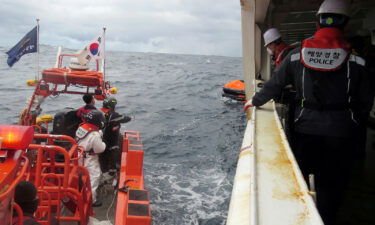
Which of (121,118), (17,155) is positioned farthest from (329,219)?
(121,118)

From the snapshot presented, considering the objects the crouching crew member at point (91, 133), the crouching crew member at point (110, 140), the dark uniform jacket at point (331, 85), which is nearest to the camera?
the dark uniform jacket at point (331, 85)

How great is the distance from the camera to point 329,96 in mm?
2334

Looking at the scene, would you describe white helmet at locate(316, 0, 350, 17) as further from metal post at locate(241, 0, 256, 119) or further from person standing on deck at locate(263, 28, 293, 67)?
metal post at locate(241, 0, 256, 119)

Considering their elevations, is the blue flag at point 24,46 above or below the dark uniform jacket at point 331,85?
above

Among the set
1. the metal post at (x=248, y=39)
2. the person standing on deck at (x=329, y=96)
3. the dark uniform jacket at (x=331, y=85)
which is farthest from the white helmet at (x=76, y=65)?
the dark uniform jacket at (x=331, y=85)

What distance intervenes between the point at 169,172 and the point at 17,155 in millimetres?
7601

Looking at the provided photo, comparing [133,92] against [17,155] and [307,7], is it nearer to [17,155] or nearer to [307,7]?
[307,7]

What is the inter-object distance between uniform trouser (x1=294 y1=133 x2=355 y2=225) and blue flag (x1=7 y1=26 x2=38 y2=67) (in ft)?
21.4

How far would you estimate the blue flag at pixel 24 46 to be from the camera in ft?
23.9

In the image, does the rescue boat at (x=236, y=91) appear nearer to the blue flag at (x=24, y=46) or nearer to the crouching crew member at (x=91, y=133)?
the blue flag at (x=24, y=46)

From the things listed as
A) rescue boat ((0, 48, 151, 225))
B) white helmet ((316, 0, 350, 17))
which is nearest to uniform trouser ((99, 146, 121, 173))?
rescue boat ((0, 48, 151, 225))

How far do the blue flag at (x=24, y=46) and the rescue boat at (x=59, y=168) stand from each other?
0.80 metres

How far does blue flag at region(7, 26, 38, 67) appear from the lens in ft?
23.9

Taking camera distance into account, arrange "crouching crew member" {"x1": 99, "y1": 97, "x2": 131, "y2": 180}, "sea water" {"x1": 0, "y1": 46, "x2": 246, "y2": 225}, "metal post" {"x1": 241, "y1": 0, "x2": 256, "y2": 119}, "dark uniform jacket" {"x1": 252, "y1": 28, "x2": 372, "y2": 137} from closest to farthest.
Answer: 1. "dark uniform jacket" {"x1": 252, "y1": 28, "x2": 372, "y2": 137}
2. "metal post" {"x1": 241, "y1": 0, "x2": 256, "y2": 119}
3. "crouching crew member" {"x1": 99, "y1": 97, "x2": 131, "y2": 180}
4. "sea water" {"x1": 0, "y1": 46, "x2": 246, "y2": 225}
